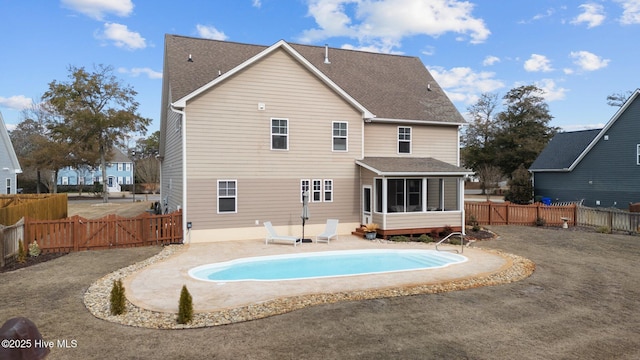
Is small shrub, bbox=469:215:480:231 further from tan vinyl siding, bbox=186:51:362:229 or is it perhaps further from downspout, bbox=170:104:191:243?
downspout, bbox=170:104:191:243

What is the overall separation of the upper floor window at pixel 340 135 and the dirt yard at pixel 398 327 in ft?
34.8

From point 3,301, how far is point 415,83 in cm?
2196

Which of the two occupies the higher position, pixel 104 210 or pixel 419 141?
pixel 419 141

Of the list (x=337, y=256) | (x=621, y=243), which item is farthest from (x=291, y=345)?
(x=621, y=243)

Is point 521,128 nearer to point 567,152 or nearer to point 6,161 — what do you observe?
point 567,152

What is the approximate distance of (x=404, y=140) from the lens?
21.0 meters

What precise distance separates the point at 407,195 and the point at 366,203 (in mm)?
2649

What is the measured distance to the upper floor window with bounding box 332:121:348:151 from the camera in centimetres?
1886

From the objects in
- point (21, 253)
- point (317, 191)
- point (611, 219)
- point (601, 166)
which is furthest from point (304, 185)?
point (601, 166)

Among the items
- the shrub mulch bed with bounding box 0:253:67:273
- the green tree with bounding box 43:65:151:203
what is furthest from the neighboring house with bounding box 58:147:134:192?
the shrub mulch bed with bounding box 0:253:67:273

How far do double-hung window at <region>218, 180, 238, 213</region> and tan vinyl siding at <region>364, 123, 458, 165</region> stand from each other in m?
7.29

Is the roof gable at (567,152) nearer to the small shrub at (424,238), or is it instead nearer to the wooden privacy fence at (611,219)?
the wooden privacy fence at (611,219)

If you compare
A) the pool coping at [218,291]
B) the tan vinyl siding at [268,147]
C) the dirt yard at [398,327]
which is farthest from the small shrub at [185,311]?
the tan vinyl siding at [268,147]

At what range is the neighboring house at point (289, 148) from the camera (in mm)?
16500
